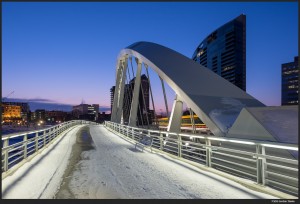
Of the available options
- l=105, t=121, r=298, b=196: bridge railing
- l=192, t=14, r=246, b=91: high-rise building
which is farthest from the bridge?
l=192, t=14, r=246, b=91: high-rise building

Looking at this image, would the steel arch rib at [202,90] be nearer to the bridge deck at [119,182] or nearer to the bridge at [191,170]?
the bridge at [191,170]

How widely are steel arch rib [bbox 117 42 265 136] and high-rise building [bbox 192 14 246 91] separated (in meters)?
154

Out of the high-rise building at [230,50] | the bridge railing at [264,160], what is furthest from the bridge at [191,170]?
the high-rise building at [230,50]

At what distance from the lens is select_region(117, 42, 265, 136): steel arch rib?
1644cm

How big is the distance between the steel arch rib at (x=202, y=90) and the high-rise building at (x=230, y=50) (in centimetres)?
15412

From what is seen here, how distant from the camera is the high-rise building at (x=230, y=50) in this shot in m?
172

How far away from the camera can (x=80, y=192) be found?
6.46 metres

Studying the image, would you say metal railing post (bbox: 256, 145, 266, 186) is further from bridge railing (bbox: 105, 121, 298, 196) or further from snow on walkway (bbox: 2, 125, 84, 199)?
snow on walkway (bbox: 2, 125, 84, 199)

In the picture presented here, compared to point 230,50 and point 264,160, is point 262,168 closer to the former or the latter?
point 264,160

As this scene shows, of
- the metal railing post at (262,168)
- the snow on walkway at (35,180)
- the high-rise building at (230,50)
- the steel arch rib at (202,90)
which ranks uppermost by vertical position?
the high-rise building at (230,50)

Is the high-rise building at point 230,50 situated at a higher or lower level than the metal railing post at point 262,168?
higher

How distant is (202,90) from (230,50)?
16373 centimetres

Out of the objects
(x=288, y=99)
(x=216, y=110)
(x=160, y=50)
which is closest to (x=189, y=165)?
(x=216, y=110)

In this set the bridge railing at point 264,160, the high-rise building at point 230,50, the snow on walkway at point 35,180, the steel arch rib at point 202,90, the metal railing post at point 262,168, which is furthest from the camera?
the high-rise building at point 230,50
